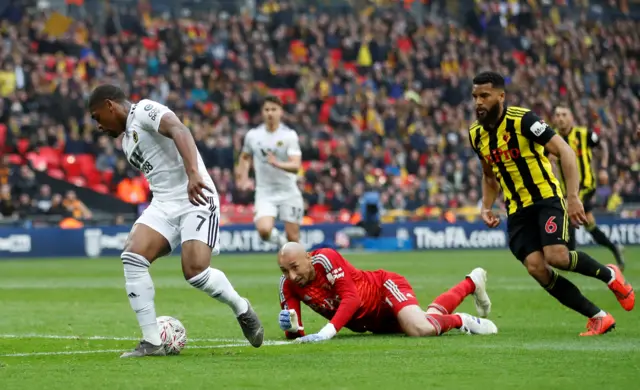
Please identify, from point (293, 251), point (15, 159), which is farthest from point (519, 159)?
point (15, 159)

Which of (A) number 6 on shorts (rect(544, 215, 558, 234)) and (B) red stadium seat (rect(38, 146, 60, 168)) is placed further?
(B) red stadium seat (rect(38, 146, 60, 168))

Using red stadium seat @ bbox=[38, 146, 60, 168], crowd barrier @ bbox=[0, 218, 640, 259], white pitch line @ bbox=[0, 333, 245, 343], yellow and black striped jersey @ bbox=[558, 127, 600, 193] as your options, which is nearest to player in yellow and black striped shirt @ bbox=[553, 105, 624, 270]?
yellow and black striped jersey @ bbox=[558, 127, 600, 193]

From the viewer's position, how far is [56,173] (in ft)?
91.6

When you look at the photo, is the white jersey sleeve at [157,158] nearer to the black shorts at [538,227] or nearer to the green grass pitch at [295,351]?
the green grass pitch at [295,351]

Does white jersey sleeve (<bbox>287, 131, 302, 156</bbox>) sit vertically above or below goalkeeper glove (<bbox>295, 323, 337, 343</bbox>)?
above

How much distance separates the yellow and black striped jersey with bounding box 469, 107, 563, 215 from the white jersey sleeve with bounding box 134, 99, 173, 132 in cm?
298

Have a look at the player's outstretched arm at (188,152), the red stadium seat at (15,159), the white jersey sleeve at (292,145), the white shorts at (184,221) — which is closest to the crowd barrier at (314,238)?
the red stadium seat at (15,159)

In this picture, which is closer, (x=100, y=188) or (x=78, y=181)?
(x=78, y=181)

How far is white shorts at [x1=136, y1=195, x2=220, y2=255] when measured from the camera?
872cm

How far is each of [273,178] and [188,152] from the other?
9776 millimetres

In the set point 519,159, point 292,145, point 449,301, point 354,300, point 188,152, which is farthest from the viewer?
point 292,145

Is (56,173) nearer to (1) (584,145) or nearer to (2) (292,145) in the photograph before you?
(2) (292,145)

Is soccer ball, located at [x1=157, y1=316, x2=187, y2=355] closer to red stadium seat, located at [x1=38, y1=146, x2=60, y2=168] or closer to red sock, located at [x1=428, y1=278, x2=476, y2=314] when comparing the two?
red sock, located at [x1=428, y1=278, x2=476, y2=314]

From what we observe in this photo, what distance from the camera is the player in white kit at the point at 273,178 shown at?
17.8 meters
